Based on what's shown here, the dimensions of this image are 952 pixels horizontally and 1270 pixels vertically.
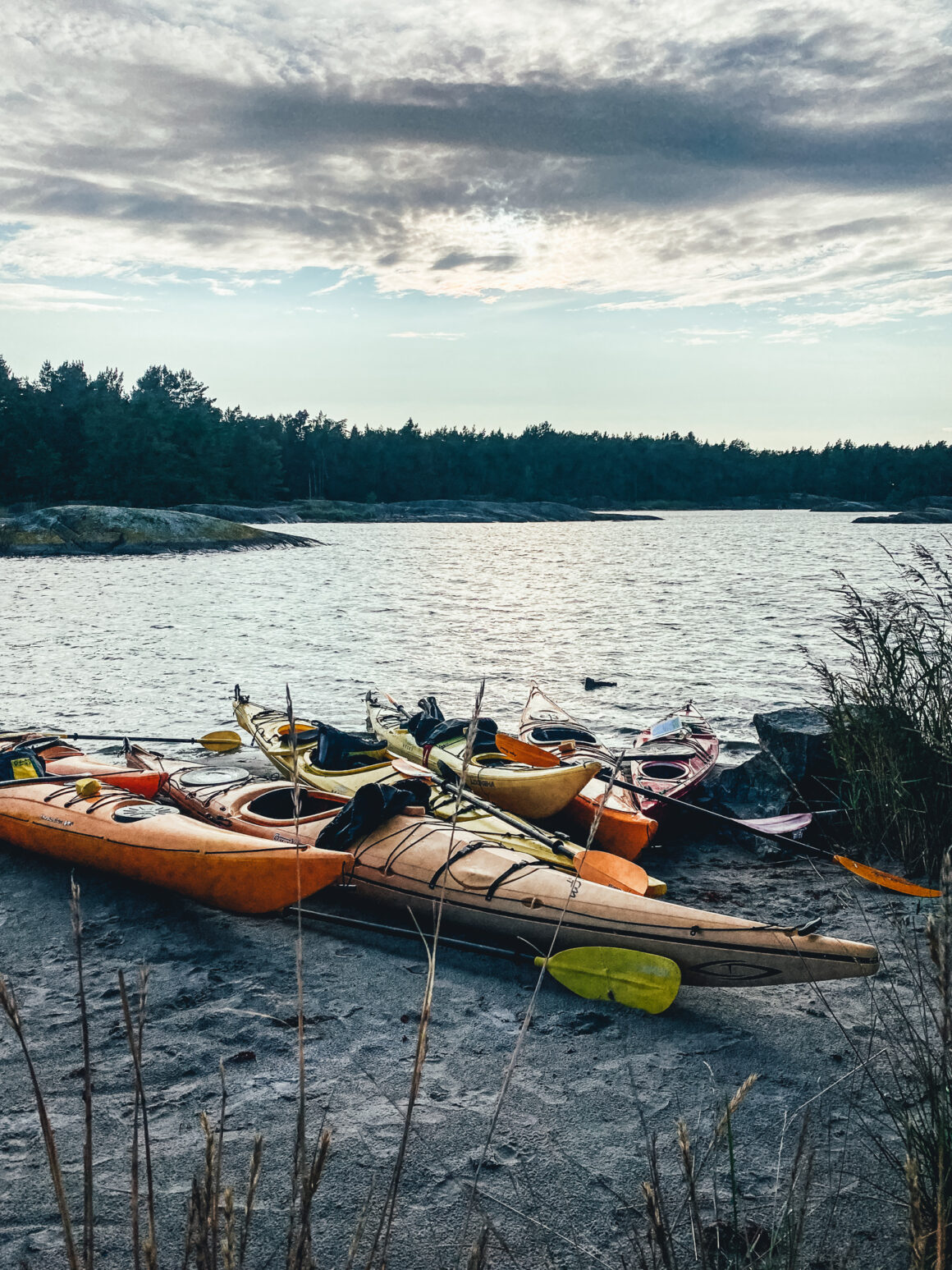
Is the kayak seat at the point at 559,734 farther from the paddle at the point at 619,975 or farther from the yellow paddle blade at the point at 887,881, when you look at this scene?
the paddle at the point at 619,975

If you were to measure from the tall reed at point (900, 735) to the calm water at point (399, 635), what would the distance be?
412 cm

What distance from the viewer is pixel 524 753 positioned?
7.15 m

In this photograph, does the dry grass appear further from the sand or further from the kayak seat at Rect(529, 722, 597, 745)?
the kayak seat at Rect(529, 722, 597, 745)

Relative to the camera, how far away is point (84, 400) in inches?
2552

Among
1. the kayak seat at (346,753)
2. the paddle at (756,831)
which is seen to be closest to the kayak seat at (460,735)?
the paddle at (756,831)

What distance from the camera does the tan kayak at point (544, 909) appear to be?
3.79m

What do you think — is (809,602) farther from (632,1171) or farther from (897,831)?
(632,1171)

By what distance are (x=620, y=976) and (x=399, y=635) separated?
48.1 feet

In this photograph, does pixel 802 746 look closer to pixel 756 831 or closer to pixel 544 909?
pixel 756 831

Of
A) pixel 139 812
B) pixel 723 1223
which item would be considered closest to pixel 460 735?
pixel 139 812

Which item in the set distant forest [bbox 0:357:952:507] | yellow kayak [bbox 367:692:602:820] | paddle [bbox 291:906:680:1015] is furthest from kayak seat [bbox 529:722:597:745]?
distant forest [bbox 0:357:952:507]

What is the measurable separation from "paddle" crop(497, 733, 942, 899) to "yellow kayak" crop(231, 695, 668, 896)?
0.73 meters

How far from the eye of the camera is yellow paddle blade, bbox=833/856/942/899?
5055 millimetres

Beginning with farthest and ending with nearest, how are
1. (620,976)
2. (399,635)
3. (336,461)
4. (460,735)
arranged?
1. (336,461)
2. (399,635)
3. (460,735)
4. (620,976)
